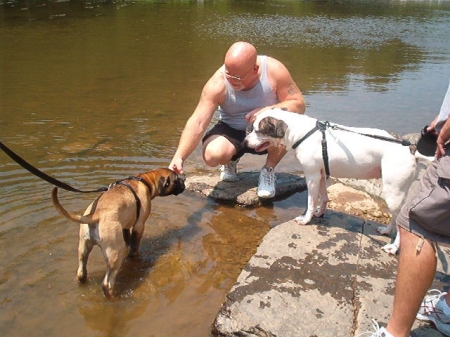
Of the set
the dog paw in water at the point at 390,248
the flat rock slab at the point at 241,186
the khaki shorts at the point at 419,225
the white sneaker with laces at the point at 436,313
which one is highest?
the khaki shorts at the point at 419,225

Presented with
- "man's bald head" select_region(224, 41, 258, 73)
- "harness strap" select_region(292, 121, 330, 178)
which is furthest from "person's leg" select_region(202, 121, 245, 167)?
"harness strap" select_region(292, 121, 330, 178)

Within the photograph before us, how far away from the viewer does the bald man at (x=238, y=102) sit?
215 inches

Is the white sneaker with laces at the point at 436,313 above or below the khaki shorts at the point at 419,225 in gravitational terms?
below

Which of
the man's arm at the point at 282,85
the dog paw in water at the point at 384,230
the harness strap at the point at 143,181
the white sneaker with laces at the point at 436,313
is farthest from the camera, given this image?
the man's arm at the point at 282,85

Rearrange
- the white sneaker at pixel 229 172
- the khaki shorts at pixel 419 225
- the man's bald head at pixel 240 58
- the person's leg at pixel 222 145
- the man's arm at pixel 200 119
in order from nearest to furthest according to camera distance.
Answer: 1. the khaki shorts at pixel 419 225
2. the man's bald head at pixel 240 58
3. the man's arm at pixel 200 119
4. the person's leg at pixel 222 145
5. the white sneaker at pixel 229 172

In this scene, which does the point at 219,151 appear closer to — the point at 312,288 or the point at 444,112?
the point at 312,288

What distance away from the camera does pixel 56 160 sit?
6.99 m

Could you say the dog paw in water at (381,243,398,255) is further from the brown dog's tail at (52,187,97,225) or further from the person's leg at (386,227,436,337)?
the brown dog's tail at (52,187,97,225)

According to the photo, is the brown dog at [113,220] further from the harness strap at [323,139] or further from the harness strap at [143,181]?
the harness strap at [323,139]

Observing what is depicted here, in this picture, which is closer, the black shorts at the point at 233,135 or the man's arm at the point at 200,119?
the man's arm at the point at 200,119

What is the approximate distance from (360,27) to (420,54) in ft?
25.4

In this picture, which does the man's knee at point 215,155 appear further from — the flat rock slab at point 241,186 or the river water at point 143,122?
the river water at point 143,122

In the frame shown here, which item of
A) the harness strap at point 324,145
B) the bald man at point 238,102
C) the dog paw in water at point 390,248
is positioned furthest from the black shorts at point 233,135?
the dog paw in water at point 390,248

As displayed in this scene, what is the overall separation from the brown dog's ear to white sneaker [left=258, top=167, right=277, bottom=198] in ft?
4.10
